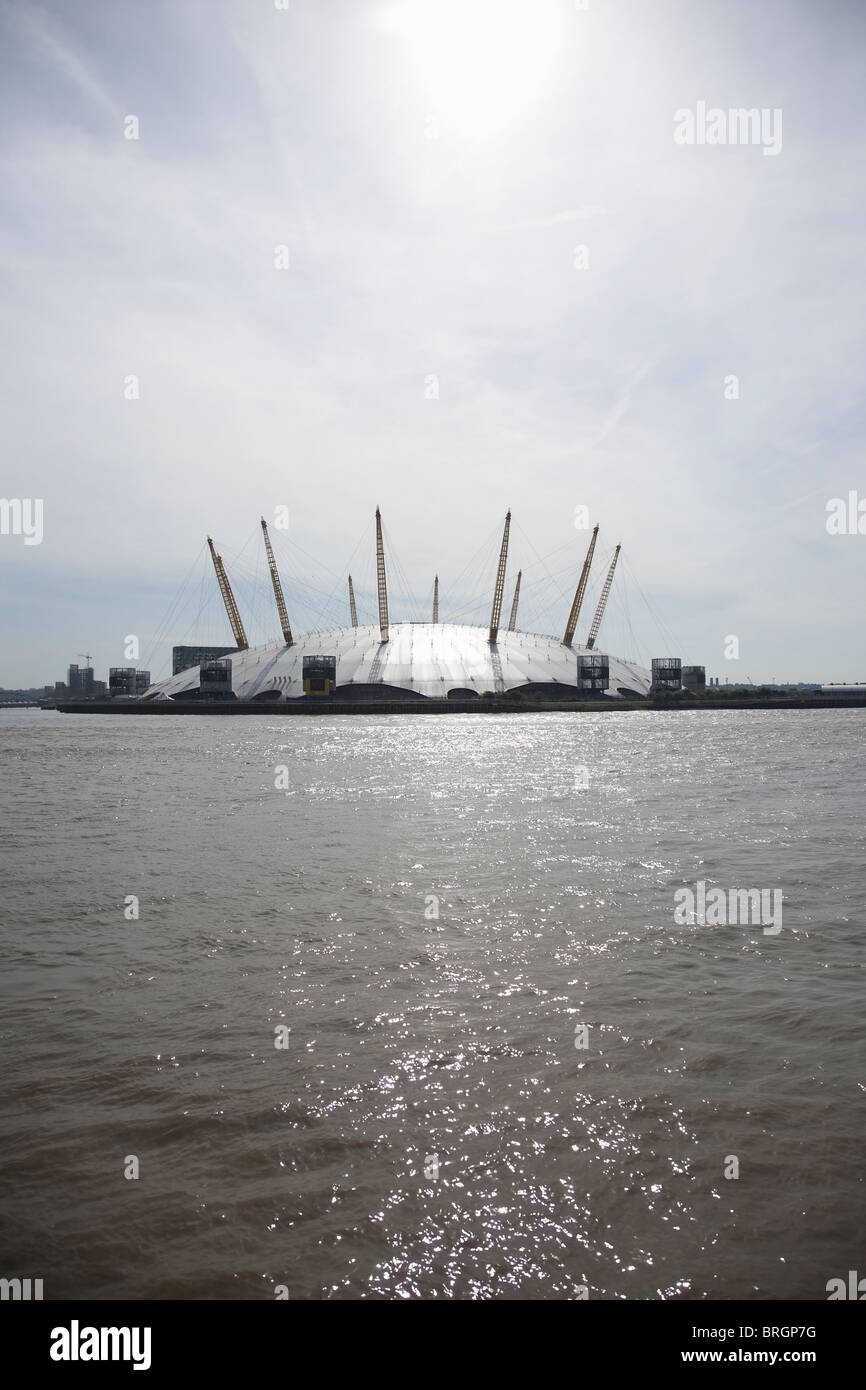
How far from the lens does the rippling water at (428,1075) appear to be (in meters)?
4.22

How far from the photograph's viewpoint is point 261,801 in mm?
23812

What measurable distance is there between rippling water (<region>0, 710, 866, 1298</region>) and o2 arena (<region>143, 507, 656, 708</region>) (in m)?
111

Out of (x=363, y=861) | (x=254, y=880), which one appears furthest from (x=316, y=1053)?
(x=363, y=861)

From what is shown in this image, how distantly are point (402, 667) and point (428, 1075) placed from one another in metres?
125

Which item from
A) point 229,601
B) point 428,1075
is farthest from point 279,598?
point 428,1075

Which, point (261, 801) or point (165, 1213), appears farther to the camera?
point (261, 801)

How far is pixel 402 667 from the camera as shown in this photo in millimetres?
131125

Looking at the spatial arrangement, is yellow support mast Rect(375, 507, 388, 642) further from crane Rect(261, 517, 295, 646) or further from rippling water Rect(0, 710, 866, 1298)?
rippling water Rect(0, 710, 866, 1298)

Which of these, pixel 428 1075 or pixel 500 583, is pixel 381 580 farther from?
pixel 428 1075

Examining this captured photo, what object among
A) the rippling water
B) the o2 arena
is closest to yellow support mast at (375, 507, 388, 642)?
the o2 arena

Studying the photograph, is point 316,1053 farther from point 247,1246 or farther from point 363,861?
point 363,861

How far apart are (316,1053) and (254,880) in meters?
6.84

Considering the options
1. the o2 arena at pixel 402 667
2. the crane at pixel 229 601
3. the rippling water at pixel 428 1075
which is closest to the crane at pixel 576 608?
the o2 arena at pixel 402 667

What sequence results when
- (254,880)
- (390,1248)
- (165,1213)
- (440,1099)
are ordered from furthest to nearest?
(254,880) → (440,1099) → (165,1213) → (390,1248)
